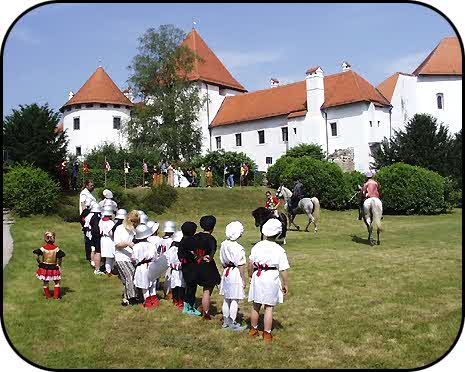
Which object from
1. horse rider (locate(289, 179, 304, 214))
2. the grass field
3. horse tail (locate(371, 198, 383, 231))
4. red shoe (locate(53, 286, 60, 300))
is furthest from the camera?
horse rider (locate(289, 179, 304, 214))

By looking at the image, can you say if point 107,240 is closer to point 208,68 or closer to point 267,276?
point 267,276

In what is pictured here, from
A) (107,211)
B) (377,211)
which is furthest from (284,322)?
(377,211)

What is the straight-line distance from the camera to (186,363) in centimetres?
515

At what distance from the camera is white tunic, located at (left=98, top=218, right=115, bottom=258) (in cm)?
1053

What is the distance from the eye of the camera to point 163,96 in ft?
143

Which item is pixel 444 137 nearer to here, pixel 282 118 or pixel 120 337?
pixel 282 118

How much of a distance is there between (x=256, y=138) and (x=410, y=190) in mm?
25064

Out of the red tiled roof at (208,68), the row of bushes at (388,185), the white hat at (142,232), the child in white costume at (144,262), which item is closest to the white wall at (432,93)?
the row of bushes at (388,185)

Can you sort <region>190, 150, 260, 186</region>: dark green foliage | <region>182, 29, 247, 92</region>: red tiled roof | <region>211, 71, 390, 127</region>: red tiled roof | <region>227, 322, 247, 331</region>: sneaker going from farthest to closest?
<region>182, 29, 247, 92</region>: red tiled roof → <region>211, 71, 390, 127</region>: red tiled roof → <region>190, 150, 260, 186</region>: dark green foliage → <region>227, 322, 247, 331</region>: sneaker

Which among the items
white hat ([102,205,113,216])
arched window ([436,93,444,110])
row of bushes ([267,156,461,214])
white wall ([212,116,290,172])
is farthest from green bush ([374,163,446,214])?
arched window ([436,93,444,110])

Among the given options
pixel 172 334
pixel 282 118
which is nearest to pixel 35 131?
pixel 172 334

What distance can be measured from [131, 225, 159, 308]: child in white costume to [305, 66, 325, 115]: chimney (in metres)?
40.9

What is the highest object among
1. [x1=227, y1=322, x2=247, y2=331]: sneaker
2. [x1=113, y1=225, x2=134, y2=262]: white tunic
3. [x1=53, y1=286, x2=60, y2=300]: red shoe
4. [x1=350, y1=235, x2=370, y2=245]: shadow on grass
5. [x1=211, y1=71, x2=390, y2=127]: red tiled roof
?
[x1=211, y1=71, x2=390, y2=127]: red tiled roof

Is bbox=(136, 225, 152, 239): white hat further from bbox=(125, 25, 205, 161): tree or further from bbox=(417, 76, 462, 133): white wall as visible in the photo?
bbox=(417, 76, 462, 133): white wall
